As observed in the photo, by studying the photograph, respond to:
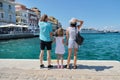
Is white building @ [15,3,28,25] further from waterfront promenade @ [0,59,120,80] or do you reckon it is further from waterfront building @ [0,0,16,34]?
waterfront promenade @ [0,59,120,80]

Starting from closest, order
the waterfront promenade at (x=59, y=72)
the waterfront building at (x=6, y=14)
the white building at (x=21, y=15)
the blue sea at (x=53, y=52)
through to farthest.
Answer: the waterfront promenade at (x=59, y=72) < the blue sea at (x=53, y=52) < the waterfront building at (x=6, y=14) < the white building at (x=21, y=15)

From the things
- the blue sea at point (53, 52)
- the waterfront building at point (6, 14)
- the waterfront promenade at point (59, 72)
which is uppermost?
the waterfront building at point (6, 14)

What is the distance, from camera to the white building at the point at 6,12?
62.7 m

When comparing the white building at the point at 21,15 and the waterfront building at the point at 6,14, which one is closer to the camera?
the waterfront building at the point at 6,14

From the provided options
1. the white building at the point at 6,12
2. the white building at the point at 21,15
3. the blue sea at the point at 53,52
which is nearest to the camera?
the blue sea at the point at 53,52

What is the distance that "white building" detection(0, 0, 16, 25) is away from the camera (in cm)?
6274

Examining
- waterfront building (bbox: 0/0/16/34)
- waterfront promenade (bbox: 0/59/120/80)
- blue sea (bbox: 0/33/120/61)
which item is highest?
waterfront building (bbox: 0/0/16/34)

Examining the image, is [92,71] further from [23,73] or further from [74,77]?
[23,73]

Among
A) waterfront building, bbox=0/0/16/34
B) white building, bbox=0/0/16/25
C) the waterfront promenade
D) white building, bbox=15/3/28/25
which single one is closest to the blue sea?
the waterfront promenade

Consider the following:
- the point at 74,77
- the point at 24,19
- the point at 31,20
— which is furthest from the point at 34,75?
the point at 31,20

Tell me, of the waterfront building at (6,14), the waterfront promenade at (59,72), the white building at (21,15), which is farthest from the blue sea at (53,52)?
the white building at (21,15)

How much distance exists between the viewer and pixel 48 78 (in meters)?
7.06

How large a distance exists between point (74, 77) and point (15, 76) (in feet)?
5.80

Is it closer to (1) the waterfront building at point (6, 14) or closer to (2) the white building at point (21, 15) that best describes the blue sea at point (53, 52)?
(1) the waterfront building at point (6, 14)
